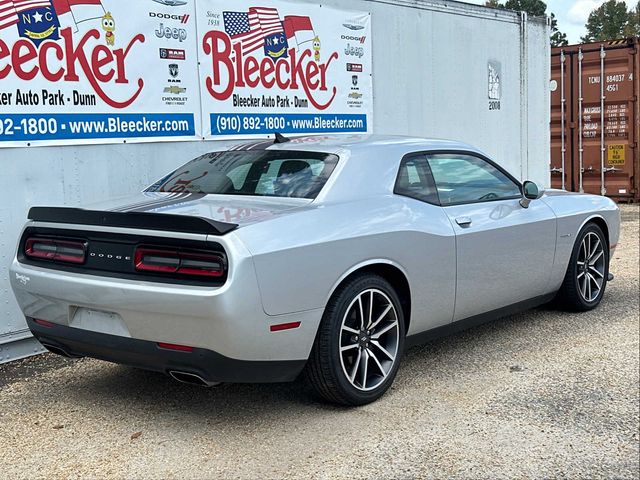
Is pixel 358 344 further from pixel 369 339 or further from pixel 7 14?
pixel 7 14

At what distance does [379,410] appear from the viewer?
4.24m

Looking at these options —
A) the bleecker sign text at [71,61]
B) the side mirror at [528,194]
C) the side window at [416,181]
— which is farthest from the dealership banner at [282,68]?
the side mirror at [528,194]

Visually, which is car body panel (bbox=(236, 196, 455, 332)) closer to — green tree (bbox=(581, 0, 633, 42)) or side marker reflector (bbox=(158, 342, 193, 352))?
side marker reflector (bbox=(158, 342, 193, 352))

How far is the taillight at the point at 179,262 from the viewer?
3603 mm

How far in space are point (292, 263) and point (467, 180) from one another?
192cm

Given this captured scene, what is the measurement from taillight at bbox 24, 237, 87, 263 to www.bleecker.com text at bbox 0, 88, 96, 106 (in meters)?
1.46

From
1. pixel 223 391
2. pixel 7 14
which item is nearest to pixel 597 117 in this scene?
pixel 7 14

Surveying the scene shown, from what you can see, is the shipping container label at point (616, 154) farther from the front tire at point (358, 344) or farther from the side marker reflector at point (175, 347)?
the side marker reflector at point (175, 347)

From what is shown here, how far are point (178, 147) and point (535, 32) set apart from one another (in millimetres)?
6296

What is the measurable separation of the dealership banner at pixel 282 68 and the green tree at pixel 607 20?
71.6 m

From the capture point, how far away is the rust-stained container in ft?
46.4

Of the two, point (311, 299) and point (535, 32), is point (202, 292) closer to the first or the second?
point (311, 299)

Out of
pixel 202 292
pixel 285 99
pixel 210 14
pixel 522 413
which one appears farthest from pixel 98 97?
pixel 522 413

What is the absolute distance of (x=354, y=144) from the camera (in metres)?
4.82
